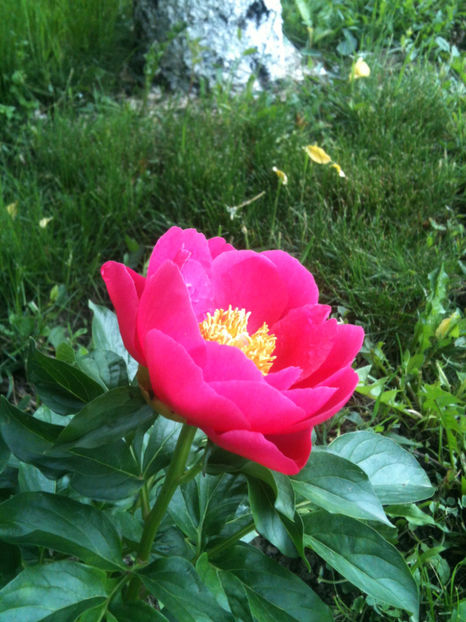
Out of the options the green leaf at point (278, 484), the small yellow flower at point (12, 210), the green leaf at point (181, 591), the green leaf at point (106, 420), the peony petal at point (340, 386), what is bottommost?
the small yellow flower at point (12, 210)

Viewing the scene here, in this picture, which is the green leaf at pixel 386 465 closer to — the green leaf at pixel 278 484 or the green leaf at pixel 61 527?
the green leaf at pixel 278 484

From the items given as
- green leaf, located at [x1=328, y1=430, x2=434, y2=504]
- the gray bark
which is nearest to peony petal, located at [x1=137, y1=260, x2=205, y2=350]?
green leaf, located at [x1=328, y1=430, x2=434, y2=504]

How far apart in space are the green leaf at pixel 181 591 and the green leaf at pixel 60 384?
9.4 inches

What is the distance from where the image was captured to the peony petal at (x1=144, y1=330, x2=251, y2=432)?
80cm

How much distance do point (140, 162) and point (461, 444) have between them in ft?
4.70

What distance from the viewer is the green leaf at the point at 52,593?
0.90 meters

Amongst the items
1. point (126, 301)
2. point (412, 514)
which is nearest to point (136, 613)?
point (126, 301)

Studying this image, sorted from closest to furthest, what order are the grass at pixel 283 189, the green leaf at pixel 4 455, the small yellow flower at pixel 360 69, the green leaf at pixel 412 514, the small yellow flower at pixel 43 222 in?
the green leaf at pixel 4 455, the green leaf at pixel 412 514, the grass at pixel 283 189, the small yellow flower at pixel 43 222, the small yellow flower at pixel 360 69

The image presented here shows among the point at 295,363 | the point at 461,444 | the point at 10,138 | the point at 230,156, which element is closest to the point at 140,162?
the point at 230,156

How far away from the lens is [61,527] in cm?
97

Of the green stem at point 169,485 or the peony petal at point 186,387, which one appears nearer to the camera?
the peony petal at point 186,387

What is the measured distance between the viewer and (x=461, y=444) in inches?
72.3

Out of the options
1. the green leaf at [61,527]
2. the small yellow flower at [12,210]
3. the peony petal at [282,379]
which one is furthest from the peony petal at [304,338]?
the small yellow flower at [12,210]

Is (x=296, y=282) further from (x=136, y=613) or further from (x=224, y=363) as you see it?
(x=136, y=613)
